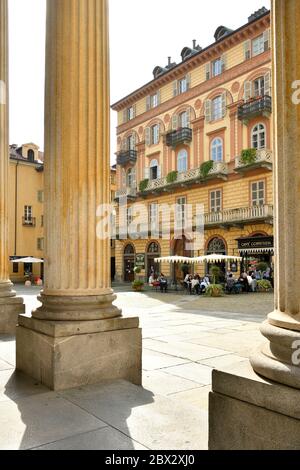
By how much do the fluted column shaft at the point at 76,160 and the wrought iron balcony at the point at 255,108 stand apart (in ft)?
85.9

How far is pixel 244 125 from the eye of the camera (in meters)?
30.8

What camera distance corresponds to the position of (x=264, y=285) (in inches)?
970

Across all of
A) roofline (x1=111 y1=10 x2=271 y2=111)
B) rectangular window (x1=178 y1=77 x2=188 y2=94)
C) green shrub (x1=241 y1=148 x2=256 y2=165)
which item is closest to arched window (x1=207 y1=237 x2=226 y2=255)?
green shrub (x1=241 y1=148 x2=256 y2=165)

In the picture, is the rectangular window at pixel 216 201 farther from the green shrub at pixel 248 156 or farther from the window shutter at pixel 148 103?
the window shutter at pixel 148 103

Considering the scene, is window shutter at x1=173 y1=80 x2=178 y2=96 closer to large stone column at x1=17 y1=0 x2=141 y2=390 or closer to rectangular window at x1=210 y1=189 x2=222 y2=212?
rectangular window at x1=210 y1=189 x2=222 y2=212

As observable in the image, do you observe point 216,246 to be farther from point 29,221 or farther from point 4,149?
point 4,149

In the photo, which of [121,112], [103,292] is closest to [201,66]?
[121,112]

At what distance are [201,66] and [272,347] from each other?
3488 centimetres

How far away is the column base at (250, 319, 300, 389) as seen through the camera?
94.0 inches

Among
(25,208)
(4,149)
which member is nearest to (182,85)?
(25,208)

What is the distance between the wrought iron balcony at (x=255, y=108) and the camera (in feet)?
95.2

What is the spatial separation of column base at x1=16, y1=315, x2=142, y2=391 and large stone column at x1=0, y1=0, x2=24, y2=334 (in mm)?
2871
